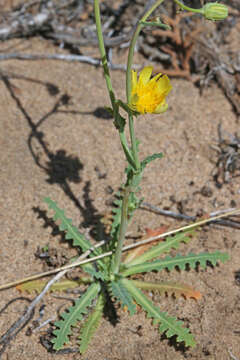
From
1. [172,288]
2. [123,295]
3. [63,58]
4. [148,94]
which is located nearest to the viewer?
[148,94]

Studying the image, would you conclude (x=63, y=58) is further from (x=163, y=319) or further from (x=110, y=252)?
(x=163, y=319)

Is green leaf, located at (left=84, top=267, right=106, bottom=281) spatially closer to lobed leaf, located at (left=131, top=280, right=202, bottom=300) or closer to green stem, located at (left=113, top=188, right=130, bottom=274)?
green stem, located at (left=113, top=188, right=130, bottom=274)

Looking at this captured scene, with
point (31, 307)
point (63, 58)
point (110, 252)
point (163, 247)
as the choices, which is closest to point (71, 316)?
point (31, 307)

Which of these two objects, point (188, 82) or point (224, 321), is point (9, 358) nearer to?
point (224, 321)

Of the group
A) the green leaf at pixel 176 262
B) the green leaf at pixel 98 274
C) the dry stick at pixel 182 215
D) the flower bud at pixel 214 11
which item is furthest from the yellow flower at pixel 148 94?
the dry stick at pixel 182 215

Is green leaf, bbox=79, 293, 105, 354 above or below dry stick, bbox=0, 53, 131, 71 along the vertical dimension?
below

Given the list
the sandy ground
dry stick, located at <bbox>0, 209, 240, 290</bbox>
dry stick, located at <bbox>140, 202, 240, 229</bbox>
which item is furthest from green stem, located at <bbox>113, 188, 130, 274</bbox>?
dry stick, located at <bbox>140, 202, 240, 229</bbox>
